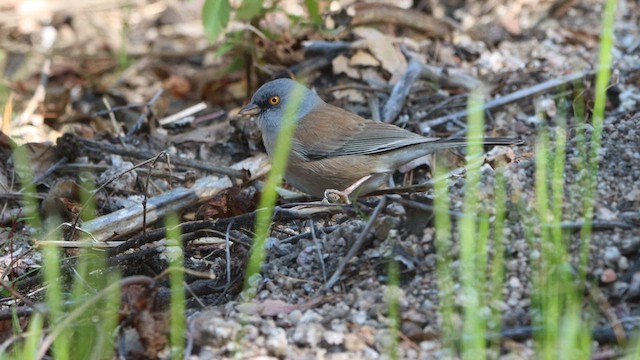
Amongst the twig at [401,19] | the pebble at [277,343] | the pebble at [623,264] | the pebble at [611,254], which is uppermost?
the twig at [401,19]

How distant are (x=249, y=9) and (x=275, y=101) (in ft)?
2.66

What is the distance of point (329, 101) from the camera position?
664cm

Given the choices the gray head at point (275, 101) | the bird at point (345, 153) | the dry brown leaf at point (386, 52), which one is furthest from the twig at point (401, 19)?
the bird at point (345, 153)

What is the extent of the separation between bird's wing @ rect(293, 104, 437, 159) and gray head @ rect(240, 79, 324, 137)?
18 cm

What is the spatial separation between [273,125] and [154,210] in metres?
0.97

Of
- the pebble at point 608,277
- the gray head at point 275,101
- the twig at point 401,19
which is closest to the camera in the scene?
the pebble at point 608,277

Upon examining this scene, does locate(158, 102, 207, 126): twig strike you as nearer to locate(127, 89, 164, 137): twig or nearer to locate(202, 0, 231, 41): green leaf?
locate(127, 89, 164, 137): twig

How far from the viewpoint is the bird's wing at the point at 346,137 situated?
524 centimetres

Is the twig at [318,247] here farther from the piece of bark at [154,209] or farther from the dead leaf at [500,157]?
the dead leaf at [500,157]

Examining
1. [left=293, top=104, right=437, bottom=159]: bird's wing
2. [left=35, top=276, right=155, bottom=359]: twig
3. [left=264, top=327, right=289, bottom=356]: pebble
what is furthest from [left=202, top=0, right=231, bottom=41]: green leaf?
[left=264, top=327, right=289, bottom=356]: pebble

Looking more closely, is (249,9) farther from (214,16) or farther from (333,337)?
(333,337)

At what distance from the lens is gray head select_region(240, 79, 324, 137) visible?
5621mm

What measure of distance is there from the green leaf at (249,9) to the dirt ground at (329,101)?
0.32m

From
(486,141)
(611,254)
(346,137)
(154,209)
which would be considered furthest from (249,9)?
(611,254)
